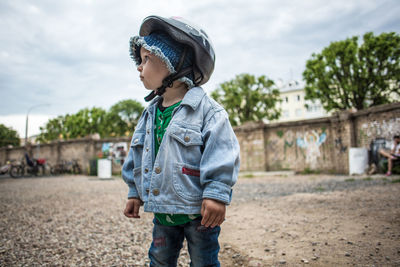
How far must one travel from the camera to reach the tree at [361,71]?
20.9 meters

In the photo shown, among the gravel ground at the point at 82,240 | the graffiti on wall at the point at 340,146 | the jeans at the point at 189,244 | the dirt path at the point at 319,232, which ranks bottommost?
the gravel ground at the point at 82,240

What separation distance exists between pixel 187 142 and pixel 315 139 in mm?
12550

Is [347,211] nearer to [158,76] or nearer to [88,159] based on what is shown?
[158,76]

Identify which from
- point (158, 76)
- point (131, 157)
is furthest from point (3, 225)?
point (158, 76)

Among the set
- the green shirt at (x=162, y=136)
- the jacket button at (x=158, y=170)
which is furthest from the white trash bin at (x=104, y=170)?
the jacket button at (x=158, y=170)

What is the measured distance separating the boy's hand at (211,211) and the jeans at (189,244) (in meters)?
0.14

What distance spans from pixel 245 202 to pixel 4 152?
1270 inches

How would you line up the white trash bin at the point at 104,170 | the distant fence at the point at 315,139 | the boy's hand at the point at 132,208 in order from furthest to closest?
the white trash bin at the point at 104,170, the distant fence at the point at 315,139, the boy's hand at the point at 132,208

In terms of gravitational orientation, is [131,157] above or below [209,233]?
above

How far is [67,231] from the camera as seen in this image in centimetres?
359

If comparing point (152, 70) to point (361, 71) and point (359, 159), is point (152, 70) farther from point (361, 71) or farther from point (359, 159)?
point (361, 71)

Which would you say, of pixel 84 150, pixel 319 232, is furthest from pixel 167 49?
pixel 84 150

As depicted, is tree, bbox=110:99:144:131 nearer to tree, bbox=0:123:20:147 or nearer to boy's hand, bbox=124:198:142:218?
tree, bbox=0:123:20:147

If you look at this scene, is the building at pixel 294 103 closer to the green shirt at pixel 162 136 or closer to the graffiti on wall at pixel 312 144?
the graffiti on wall at pixel 312 144
